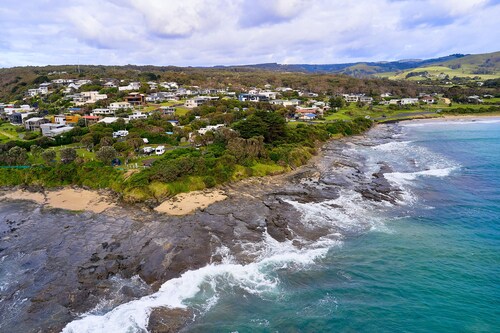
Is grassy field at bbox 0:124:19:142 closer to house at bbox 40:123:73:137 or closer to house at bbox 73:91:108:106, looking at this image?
house at bbox 40:123:73:137

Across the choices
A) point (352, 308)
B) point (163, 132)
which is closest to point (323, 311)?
point (352, 308)

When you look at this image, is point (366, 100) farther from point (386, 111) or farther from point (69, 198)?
point (69, 198)

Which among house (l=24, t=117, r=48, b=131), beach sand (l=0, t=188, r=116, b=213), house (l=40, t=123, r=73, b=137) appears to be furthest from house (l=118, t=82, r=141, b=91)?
beach sand (l=0, t=188, r=116, b=213)

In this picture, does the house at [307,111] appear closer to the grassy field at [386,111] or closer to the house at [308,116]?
the house at [308,116]

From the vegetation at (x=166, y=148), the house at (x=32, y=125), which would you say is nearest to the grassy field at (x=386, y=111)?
the vegetation at (x=166, y=148)

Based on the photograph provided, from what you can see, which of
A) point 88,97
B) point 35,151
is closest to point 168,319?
point 35,151
